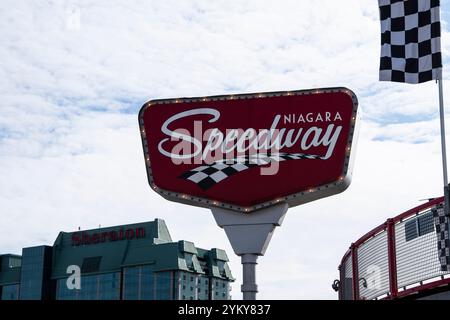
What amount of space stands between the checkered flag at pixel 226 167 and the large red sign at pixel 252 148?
0.02 m

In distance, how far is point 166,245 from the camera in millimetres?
140625

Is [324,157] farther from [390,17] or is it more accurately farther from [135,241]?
[135,241]

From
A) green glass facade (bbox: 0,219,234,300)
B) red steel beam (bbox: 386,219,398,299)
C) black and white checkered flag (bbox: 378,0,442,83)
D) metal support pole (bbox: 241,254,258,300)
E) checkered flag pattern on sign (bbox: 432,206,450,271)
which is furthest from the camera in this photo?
green glass facade (bbox: 0,219,234,300)

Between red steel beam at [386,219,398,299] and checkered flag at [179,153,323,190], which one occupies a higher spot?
checkered flag at [179,153,323,190]

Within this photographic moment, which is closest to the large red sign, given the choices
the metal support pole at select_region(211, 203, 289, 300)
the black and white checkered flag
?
the metal support pole at select_region(211, 203, 289, 300)

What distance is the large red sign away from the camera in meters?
20.2

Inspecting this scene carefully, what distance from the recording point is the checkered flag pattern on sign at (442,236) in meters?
14.6

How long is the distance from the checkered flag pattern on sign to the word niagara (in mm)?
5214

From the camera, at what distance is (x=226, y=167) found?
20812 millimetres

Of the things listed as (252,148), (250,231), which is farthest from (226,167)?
(250,231)

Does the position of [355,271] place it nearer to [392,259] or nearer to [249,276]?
[249,276]

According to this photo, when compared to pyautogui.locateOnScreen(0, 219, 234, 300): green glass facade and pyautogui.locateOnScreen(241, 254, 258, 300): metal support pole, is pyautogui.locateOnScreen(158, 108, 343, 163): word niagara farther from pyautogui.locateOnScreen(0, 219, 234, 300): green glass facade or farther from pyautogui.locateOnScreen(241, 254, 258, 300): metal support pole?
pyautogui.locateOnScreen(0, 219, 234, 300): green glass facade
